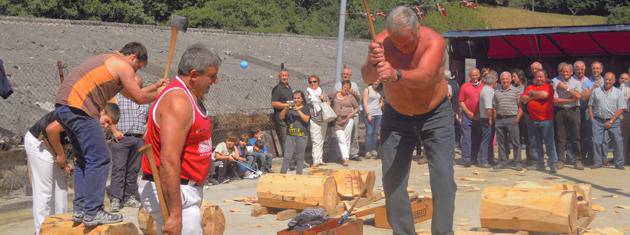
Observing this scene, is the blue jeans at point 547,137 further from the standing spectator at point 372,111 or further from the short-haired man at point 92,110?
the short-haired man at point 92,110

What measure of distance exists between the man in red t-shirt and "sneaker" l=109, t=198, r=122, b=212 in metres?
7.34

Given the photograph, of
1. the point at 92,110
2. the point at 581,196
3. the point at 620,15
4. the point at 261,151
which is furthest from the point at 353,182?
the point at 620,15

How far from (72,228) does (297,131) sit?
7621mm

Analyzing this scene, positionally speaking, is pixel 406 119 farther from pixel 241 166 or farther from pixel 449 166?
pixel 241 166

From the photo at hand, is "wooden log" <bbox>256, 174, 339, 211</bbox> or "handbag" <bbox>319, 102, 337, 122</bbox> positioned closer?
"wooden log" <bbox>256, 174, 339, 211</bbox>

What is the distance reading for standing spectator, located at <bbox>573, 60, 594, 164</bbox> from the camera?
51.4ft

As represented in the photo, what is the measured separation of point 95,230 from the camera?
7.36 metres

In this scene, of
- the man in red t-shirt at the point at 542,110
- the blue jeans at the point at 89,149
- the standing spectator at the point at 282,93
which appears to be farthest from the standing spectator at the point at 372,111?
the blue jeans at the point at 89,149

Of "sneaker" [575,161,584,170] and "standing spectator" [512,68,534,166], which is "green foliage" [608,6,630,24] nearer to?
"standing spectator" [512,68,534,166]

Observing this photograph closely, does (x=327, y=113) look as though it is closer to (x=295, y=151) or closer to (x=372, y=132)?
(x=295, y=151)

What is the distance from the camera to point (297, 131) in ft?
48.7

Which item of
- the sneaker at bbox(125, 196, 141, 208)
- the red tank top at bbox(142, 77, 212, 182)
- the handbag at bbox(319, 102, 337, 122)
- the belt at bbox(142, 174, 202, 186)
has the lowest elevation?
the sneaker at bbox(125, 196, 141, 208)

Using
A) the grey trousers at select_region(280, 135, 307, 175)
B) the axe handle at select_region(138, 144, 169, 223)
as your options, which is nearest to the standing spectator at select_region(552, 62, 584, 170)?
the grey trousers at select_region(280, 135, 307, 175)

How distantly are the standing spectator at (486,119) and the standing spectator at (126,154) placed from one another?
6563 millimetres
